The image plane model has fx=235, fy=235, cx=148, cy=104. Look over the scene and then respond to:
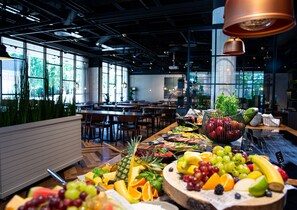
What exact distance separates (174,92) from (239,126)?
16.6 metres

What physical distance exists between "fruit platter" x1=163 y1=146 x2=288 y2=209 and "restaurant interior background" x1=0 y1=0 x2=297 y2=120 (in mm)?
3161

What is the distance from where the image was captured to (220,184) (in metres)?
1.00

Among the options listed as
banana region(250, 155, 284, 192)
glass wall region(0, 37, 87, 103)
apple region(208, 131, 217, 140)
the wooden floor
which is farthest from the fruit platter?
glass wall region(0, 37, 87, 103)

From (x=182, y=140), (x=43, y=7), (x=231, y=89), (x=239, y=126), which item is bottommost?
(x=182, y=140)

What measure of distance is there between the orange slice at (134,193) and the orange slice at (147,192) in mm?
24

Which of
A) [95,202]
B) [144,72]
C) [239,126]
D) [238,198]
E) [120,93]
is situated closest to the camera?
[95,202]

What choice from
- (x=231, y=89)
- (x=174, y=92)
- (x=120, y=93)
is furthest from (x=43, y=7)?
(x=174, y=92)

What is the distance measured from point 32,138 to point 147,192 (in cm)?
287

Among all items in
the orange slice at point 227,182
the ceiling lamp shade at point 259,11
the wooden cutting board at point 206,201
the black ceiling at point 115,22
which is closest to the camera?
the wooden cutting board at point 206,201

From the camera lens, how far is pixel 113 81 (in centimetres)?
1652

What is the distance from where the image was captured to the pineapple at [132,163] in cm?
130

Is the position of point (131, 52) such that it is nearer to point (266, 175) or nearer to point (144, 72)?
point (144, 72)

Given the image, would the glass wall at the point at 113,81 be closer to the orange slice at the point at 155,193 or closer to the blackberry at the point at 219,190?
the orange slice at the point at 155,193

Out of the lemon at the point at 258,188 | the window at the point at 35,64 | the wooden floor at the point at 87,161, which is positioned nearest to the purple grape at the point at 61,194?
the lemon at the point at 258,188
